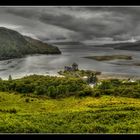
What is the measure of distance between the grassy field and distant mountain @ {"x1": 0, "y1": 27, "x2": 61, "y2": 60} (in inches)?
22.1

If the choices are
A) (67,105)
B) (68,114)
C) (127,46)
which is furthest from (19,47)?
(127,46)

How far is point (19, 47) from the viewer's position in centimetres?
559

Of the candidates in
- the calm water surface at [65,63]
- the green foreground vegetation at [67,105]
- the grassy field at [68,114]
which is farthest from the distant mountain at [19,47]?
the grassy field at [68,114]

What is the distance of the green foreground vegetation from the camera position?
5348 mm

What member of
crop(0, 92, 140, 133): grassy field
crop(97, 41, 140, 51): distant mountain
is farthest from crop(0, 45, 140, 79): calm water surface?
crop(0, 92, 140, 133): grassy field

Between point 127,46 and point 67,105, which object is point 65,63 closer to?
point 67,105

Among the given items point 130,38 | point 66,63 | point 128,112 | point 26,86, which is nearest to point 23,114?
point 26,86

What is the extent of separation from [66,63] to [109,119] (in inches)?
37.7

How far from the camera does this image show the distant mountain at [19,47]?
18.2 ft

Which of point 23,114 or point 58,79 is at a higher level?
point 58,79

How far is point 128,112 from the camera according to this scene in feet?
17.8

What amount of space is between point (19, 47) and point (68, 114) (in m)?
1.14

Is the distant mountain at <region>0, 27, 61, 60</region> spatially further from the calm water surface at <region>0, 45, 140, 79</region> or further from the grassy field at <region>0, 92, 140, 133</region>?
the grassy field at <region>0, 92, 140, 133</region>
